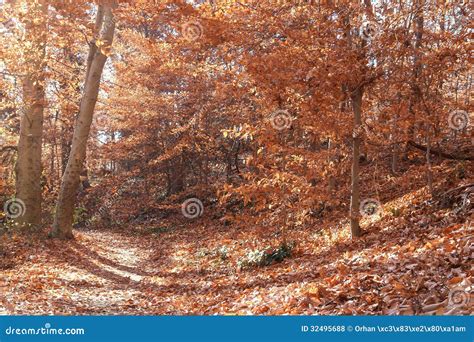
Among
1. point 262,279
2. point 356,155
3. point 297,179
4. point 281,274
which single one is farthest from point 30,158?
point 356,155

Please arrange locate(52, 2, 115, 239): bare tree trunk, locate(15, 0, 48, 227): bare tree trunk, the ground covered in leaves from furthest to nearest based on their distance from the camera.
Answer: locate(15, 0, 48, 227): bare tree trunk
locate(52, 2, 115, 239): bare tree trunk
the ground covered in leaves

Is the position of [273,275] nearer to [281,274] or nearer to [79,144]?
[281,274]

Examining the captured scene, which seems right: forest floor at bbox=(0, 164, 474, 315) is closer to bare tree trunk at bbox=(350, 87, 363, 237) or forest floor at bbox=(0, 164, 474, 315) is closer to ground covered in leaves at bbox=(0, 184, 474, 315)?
ground covered in leaves at bbox=(0, 184, 474, 315)

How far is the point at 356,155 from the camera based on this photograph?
396 inches

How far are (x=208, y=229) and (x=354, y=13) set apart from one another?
459 inches

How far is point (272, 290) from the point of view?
7.85m

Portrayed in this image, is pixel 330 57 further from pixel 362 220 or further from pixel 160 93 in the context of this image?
pixel 160 93

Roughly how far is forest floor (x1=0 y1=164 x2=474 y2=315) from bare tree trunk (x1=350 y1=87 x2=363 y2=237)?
1.20 feet

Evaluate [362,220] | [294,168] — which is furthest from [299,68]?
[362,220]

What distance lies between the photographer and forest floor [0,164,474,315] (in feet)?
18.8

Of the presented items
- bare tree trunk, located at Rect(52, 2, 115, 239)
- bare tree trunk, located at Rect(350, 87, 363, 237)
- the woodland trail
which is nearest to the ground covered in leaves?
the woodland trail

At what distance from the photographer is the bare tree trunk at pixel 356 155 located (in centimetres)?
Result: 963

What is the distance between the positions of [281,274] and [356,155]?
2.99 meters

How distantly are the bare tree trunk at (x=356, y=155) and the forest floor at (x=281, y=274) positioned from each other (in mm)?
365
